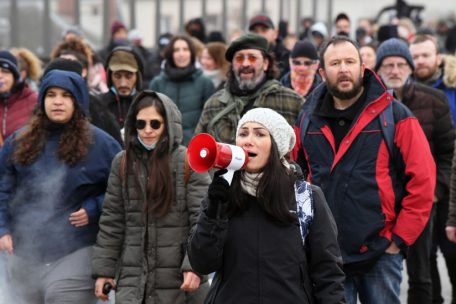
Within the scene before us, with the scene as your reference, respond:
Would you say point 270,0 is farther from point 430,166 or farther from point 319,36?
point 430,166

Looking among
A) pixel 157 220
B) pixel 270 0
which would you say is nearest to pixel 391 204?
pixel 157 220

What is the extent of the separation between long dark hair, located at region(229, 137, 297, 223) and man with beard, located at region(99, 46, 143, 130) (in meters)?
4.38

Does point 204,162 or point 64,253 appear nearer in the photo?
point 204,162

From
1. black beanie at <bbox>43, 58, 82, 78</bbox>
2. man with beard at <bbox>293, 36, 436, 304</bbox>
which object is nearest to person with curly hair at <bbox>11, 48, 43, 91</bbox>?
black beanie at <bbox>43, 58, 82, 78</bbox>

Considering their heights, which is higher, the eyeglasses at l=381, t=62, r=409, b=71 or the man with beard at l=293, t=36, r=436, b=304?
the eyeglasses at l=381, t=62, r=409, b=71

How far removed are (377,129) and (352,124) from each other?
145 mm

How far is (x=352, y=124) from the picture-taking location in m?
6.25

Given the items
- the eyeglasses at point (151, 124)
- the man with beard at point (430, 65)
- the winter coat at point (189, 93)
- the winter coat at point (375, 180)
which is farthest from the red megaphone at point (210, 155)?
the winter coat at point (189, 93)

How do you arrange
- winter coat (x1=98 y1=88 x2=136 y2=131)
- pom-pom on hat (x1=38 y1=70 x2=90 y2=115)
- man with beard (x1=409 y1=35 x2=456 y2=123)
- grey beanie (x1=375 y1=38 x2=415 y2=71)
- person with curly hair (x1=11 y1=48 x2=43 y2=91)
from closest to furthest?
pom-pom on hat (x1=38 y1=70 x2=90 y2=115) < grey beanie (x1=375 y1=38 x2=415 y2=71) < winter coat (x1=98 y1=88 x2=136 y2=131) < man with beard (x1=409 y1=35 x2=456 y2=123) < person with curly hair (x1=11 y1=48 x2=43 y2=91)

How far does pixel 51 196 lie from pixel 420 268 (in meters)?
2.83

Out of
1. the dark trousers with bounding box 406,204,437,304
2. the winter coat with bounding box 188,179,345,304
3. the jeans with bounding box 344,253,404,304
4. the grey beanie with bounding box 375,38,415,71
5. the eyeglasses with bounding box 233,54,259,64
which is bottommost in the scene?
the dark trousers with bounding box 406,204,437,304

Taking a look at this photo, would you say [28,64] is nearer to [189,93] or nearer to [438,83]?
[189,93]

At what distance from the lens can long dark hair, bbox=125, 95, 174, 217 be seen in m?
6.27

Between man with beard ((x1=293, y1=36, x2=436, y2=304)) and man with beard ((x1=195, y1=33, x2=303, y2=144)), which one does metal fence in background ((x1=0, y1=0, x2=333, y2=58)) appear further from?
man with beard ((x1=293, y1=36, x2=436, y2=304))
